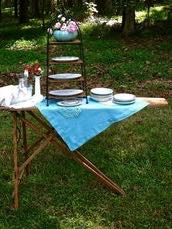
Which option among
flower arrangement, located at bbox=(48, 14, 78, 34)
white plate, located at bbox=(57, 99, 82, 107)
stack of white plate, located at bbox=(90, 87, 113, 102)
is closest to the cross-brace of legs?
white plate, located at bbox=(57, 99, 82, 107)

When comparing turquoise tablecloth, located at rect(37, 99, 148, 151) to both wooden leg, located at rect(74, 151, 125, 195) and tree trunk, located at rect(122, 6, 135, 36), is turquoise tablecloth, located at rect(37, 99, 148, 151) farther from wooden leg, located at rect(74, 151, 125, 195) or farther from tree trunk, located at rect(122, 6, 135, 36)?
tree trunk, located at rect(122, 6, 135, 36)

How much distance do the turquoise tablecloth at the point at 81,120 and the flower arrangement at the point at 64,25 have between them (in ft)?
2.86

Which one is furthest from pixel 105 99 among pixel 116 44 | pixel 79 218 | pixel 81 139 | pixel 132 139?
pixel 116 44

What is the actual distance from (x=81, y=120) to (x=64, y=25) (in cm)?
109

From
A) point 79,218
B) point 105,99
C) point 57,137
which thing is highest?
point 105,99

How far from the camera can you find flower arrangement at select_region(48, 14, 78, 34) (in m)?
5.42

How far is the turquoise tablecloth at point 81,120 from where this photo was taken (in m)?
5.08

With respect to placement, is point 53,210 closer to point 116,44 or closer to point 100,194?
point 100,194

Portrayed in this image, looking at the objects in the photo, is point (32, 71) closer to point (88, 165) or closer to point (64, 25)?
point (64, 25)

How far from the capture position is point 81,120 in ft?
16.7

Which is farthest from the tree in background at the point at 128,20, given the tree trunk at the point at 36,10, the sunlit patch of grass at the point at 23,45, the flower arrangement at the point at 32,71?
the tree trunk at the point at 36,10

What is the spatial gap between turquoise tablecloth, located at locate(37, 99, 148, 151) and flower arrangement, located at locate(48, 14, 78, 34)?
0.87 m

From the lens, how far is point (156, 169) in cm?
608

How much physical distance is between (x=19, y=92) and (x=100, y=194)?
135 centimetres
